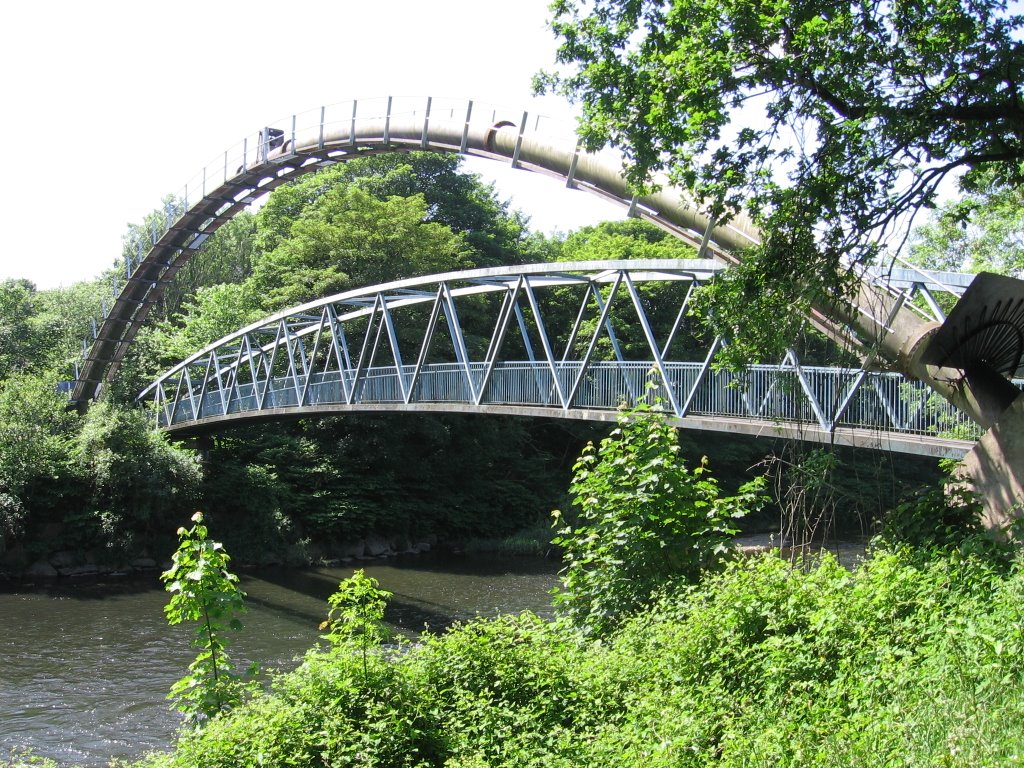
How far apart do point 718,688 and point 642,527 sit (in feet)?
10.5

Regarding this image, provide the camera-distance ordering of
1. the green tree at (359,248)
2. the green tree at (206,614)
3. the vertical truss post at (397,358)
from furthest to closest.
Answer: the green tree at (359,248) → the vertical truss post at (397,358) → the green tree at (206,614)

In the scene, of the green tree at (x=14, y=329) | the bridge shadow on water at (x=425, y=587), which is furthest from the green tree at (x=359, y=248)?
the green tree at (x=14, y=329)

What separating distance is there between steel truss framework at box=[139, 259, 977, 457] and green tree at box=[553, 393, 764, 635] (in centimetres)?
76

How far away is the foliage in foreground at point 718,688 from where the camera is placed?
18.7 ft

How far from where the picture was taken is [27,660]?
19.3 meters

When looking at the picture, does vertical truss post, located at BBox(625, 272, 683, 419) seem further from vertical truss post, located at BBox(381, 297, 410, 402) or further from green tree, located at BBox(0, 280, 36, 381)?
green tree, located at BBox(0, 280, 36, 381)

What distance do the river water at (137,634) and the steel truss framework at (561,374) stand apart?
570 centimetres

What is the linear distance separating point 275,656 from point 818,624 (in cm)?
1524

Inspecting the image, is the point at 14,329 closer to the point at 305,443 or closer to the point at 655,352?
the point at 305,443

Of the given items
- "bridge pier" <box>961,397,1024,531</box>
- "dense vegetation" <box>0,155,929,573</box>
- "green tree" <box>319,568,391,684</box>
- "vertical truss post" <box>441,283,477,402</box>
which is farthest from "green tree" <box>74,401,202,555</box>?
"bridge pier" <box>961,397,1024,531</box>

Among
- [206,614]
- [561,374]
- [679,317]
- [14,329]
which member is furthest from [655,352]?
[14,329]

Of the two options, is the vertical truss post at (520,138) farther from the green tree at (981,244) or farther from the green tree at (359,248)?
the green tree at (359,248)

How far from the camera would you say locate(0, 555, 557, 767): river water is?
15.0 meters

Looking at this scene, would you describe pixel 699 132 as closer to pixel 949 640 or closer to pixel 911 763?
pixel 949 640
